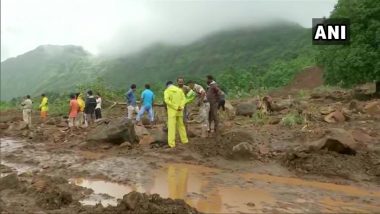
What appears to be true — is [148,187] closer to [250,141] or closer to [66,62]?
[250,141]

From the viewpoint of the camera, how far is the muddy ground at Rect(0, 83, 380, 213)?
7094 mm

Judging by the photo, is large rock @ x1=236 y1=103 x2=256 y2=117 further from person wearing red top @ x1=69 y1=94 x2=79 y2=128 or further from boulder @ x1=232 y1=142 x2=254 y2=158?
boulder @ x1=232 y1=142 x2=254 y2=158

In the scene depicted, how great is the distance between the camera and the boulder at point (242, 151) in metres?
10.8

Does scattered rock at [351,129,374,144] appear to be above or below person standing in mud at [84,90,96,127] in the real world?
below

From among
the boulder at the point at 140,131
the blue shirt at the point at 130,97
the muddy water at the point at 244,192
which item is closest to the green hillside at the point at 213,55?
the blue shirt at the point at 130,97

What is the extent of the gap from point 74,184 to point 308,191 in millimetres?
4381

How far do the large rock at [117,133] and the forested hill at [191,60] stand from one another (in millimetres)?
74839

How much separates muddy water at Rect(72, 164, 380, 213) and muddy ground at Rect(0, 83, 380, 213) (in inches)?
0.7

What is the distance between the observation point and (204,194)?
25.5 feet

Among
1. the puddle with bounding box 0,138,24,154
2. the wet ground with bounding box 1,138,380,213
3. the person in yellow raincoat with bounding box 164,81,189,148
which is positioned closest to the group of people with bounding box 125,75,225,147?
the person in yellow raincoat with bounding box 164,81,189,148

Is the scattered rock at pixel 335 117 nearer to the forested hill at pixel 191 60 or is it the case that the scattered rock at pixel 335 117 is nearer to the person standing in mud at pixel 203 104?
the person standing in mud at pixel 203 104

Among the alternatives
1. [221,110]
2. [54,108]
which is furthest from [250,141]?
[54,108]

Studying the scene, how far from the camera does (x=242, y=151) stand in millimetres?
10836

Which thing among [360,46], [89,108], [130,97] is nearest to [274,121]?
[130,97]
